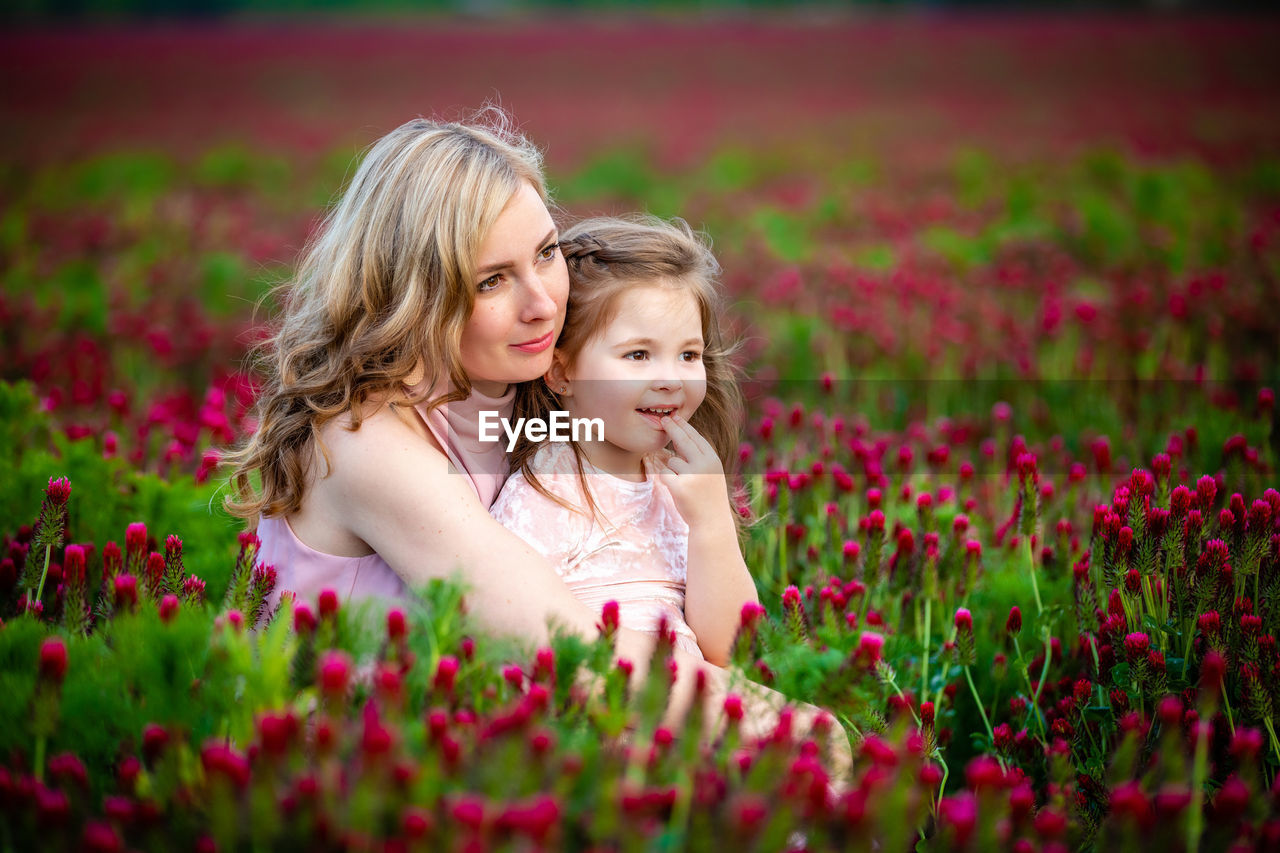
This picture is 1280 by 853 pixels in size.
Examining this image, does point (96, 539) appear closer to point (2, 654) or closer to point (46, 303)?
point (2, 654)

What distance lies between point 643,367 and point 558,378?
0.28 metres

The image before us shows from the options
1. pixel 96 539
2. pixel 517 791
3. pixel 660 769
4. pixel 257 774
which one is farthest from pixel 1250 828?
pixel 96 539

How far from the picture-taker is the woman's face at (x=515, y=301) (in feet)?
8.36

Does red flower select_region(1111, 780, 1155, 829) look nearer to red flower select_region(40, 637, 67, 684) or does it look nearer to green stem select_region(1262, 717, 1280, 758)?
green stem select_region(1262, 717, 1280, 758)

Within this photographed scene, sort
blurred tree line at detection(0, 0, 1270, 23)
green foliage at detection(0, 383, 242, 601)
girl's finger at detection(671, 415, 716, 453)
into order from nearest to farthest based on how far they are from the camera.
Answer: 1. girl's finger at detection(671, 415, 716, 453)
2. green foliage at detection(0, 383, 242, 601)
3. blurred tree line at detection(0, 0, 1270, 23)

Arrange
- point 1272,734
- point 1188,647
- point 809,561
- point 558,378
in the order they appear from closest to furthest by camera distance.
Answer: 1. point 1272,734
2. point 1188,647
3. point 558,378
4. point 809,561

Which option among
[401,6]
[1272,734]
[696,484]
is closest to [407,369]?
[696,484]

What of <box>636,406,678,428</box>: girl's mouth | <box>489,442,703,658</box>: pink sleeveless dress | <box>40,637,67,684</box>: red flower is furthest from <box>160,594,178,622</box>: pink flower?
<box>636,406,678,428</box>: girl's mouth

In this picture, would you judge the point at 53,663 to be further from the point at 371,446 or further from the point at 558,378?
the point at 558,378

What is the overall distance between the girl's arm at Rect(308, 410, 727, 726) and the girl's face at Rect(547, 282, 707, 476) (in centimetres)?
46

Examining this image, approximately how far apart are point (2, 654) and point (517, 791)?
0.98 m

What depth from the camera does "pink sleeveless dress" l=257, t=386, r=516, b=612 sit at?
95.8 inches

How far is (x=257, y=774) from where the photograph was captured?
1.30 meters

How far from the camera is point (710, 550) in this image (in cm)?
243
